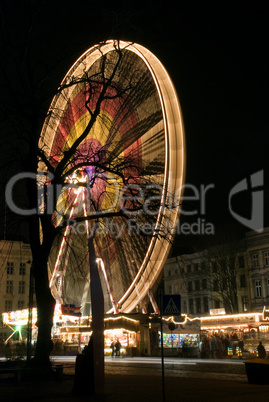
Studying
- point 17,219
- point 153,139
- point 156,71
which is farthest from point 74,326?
point 17,219

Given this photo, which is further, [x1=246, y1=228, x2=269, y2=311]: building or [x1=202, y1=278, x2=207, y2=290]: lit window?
[x1=202, y1=278, x2=207, y2=290]: lit window

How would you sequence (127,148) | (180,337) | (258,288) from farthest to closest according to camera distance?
1. (258,288)
2. (180,337)
3. (127,148)

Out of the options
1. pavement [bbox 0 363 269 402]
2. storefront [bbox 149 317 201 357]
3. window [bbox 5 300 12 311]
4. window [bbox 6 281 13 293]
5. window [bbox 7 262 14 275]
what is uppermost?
window [bbox 7 262 14 275]

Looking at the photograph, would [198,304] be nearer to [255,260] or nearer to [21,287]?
[255,260]

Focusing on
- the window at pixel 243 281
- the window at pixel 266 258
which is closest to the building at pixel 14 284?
the window at pixel 243 281

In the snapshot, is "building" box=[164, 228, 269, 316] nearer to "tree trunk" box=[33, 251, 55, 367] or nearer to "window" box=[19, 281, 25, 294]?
"window" box=[19, 281, 25, 294]

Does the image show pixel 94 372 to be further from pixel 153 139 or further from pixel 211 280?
pixel 211 280

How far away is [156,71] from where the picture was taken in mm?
22906

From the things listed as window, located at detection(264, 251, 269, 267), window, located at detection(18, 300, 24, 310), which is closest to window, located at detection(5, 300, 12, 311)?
window, located at detection(18, 300, 24, 310)

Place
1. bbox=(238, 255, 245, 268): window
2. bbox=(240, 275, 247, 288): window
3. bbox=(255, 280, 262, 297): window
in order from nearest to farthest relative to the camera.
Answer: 1. bbox=(255, 280, 262, 297): window
2. bbox=(240, 275, 247, 288): window
3. bbox=(238, 255, 245, 268): window

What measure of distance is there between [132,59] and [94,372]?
55.8 ft

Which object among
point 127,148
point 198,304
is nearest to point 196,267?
point 198,304

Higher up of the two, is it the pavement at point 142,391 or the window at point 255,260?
the window at point 255,260

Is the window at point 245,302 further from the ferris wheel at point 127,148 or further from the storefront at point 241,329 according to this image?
the ferris wheel at point 127,148
